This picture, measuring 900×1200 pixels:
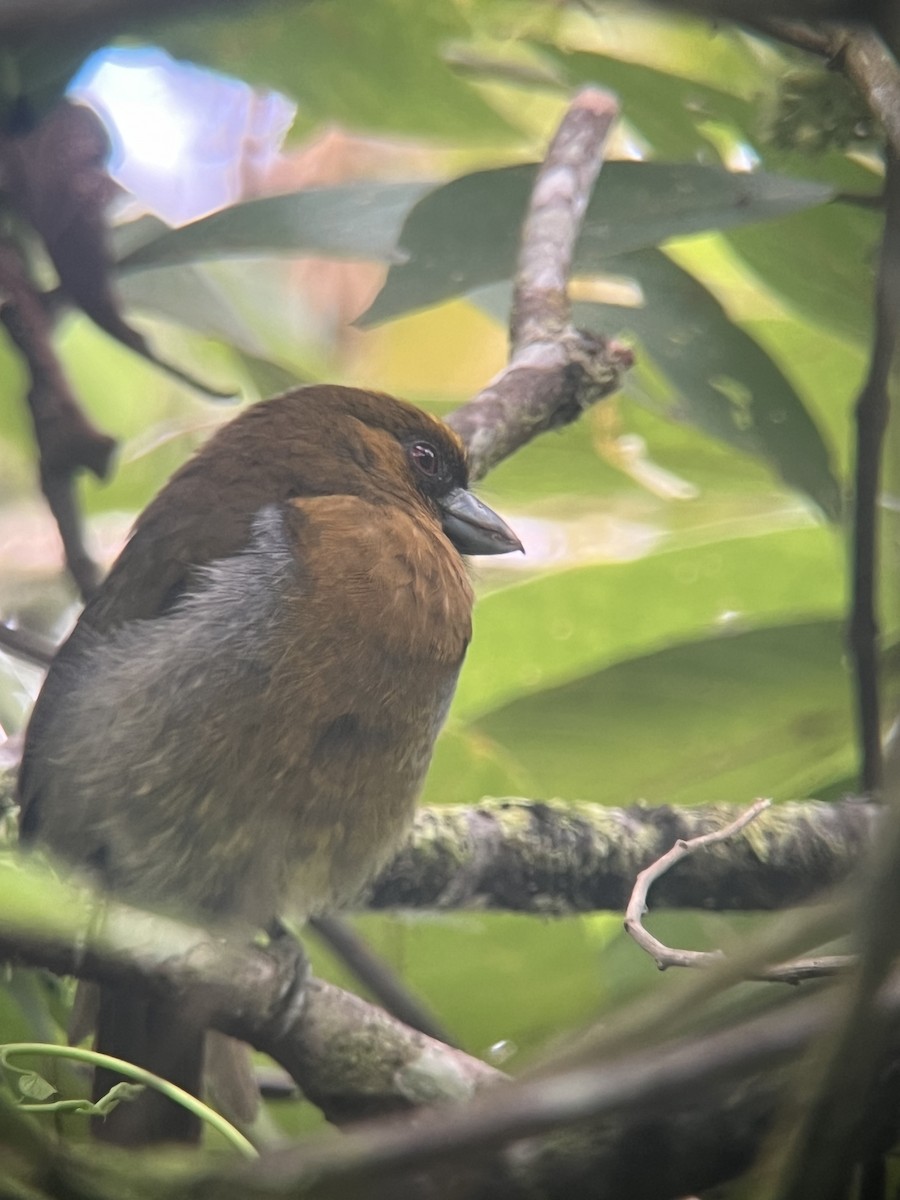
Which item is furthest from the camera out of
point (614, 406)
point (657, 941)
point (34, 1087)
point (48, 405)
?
point (614, 406)

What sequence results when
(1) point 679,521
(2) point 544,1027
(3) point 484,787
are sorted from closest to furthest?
1. (2) point 544,1027
2. (3) point 484,787
3. (1) point 679,521

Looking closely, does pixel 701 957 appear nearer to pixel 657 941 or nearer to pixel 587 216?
pixel 657 941

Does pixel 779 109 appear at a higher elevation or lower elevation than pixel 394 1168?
higher

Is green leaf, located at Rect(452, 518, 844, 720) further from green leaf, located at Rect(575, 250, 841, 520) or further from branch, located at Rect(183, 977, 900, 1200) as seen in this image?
branch, located at Rect(183, 977, 900, 1200)

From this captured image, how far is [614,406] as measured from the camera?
248cm

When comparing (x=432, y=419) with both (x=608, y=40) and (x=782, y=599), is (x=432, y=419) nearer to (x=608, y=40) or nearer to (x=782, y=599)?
(x=782, y=599)

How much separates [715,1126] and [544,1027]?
2.21 feet

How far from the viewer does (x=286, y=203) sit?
222 centimetres

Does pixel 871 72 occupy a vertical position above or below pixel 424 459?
above

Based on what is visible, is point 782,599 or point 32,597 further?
point 32,597

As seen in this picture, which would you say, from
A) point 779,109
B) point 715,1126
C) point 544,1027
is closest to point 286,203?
point 779,109

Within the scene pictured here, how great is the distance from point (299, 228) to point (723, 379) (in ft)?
2.25

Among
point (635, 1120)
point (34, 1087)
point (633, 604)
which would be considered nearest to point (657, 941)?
point (635, 1120)

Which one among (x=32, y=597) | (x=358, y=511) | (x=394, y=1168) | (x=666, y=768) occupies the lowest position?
(x=32, y=597)
